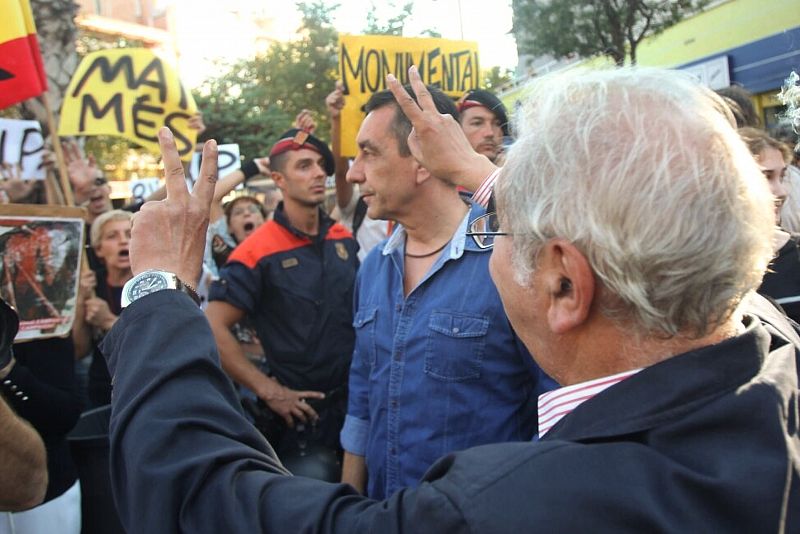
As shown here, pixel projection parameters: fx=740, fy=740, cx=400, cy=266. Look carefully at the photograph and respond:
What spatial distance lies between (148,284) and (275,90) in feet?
58.4

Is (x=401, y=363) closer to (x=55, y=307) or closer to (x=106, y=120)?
(x=55, y=307)

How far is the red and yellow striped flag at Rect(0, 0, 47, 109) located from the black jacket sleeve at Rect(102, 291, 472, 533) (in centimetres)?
284

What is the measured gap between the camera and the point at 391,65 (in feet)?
17.9

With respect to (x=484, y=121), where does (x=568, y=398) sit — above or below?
below

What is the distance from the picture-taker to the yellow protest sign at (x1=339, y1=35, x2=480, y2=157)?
5123 mm

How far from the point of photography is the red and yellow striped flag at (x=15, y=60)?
3.59 m

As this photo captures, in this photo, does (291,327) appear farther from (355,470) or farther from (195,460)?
(195,460)

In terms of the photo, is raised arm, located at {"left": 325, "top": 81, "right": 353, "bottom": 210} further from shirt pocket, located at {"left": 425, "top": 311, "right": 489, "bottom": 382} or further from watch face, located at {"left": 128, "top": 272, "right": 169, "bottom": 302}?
watch face, located at {"left": 128, "top": 272, "right": 169, "bottom": 302}

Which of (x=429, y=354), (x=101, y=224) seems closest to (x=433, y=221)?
(x=429, y=354)

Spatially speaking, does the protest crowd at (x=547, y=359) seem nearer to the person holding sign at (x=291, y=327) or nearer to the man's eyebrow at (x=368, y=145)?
the man's eyebrow at (x=368, y=145)

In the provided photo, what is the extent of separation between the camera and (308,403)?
11.7 feet

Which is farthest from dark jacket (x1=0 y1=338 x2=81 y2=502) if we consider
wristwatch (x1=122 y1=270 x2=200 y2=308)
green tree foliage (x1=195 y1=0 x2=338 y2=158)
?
green tree foliage (x1=195 y1=0 x2=338 y2=158)

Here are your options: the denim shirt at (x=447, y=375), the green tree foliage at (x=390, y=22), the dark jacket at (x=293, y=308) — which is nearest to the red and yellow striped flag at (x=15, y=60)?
the dark jacket at (x=293, y=308)

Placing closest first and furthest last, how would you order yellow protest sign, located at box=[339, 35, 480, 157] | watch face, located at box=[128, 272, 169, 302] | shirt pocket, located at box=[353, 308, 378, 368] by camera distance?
1. watch face, located at box=[128, 272, 169, 302]
2. shirt pocket, located at box=[353, 308, 378, 368]
3. yellow protest sign, located at box=[339, 35, 480, 157]
